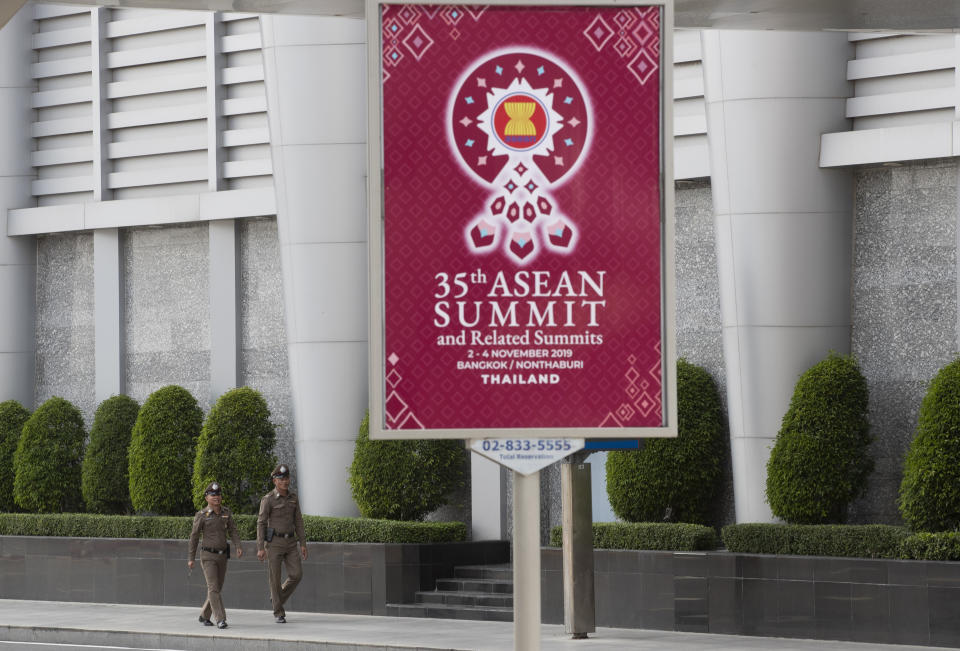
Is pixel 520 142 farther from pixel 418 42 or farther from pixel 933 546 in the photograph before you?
pixel 933 546

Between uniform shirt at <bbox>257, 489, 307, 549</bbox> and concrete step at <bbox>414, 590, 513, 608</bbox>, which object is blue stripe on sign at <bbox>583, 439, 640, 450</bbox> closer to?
concrete step at <bbox>414, 590, 513, 608</bbox>

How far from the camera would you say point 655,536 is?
64.0 feet

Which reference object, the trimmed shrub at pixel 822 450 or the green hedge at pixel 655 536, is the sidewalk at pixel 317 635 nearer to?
the green hedge at pixel 655 536

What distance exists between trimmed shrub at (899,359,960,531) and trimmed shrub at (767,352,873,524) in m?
1.05

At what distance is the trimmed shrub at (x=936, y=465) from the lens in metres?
17.0

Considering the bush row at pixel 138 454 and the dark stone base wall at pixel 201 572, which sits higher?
the bush row at pixel 138 454

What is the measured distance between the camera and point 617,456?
20.6m

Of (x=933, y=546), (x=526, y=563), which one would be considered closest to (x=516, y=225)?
(x=526, y=563)

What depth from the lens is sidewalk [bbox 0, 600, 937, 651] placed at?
57.4 feet

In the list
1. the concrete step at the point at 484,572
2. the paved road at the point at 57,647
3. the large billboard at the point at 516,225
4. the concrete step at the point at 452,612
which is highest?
the large billboard at the point at 516,225

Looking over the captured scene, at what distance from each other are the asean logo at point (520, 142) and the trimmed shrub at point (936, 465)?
11.1 meters

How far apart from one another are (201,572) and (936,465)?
1106cm

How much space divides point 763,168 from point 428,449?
616cm

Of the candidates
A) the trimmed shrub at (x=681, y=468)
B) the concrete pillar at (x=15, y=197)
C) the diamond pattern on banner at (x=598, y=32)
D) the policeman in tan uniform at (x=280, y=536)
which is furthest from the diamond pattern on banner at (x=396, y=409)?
the concrete pillar at (x=15, y=197)
